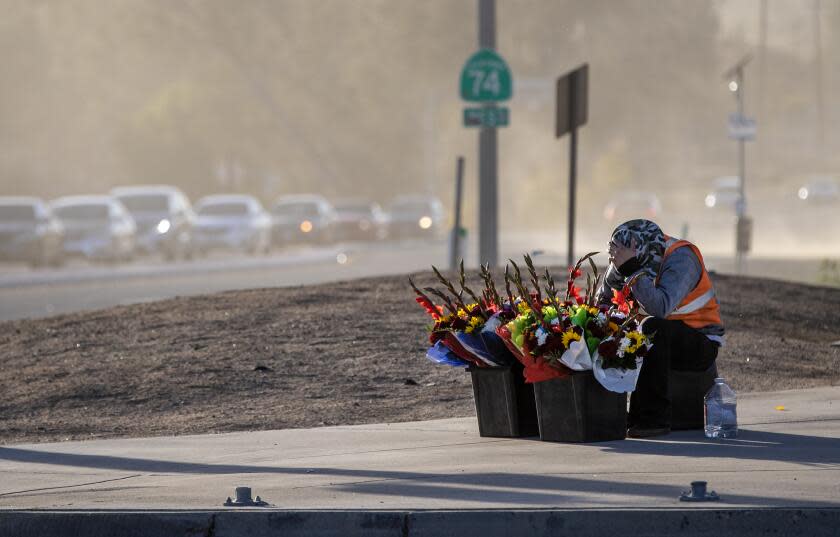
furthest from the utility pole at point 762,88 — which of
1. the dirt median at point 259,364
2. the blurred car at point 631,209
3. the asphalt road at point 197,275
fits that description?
the dirt median at point 259,364

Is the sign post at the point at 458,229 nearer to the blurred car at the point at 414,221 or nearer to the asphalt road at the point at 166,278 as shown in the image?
the asphalt road at the point at 166,278

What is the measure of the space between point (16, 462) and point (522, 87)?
67.5 meters

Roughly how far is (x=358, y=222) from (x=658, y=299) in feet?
161

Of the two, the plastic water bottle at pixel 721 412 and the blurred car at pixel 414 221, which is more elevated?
the blurred car at pixel 414 221

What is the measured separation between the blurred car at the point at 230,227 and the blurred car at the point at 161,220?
56cm

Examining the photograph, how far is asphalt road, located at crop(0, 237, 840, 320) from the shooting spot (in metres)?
27.8

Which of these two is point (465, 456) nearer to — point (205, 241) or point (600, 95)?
point (205, 241)

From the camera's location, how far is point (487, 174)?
972 inches

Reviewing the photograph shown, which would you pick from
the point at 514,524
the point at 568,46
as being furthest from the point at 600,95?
the point at 514,524

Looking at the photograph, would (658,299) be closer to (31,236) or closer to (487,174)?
(487,174)

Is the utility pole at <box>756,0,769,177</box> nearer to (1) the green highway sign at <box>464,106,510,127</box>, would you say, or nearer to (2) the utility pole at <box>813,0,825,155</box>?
(2) the utility pole at <box>813,0,825,155</box>

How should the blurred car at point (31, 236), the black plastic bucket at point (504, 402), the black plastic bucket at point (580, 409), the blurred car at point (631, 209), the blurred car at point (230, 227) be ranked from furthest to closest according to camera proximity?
the blurred car at point (631, 209)
the blurred car at point (230, 227)
the blurred car at point (31, 236)
the black plastic bucket at point (504, 402)
the black plastic bucket at point (580, 409)

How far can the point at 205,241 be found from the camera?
4600 centimetres

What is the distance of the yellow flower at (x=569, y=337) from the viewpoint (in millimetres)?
8875
